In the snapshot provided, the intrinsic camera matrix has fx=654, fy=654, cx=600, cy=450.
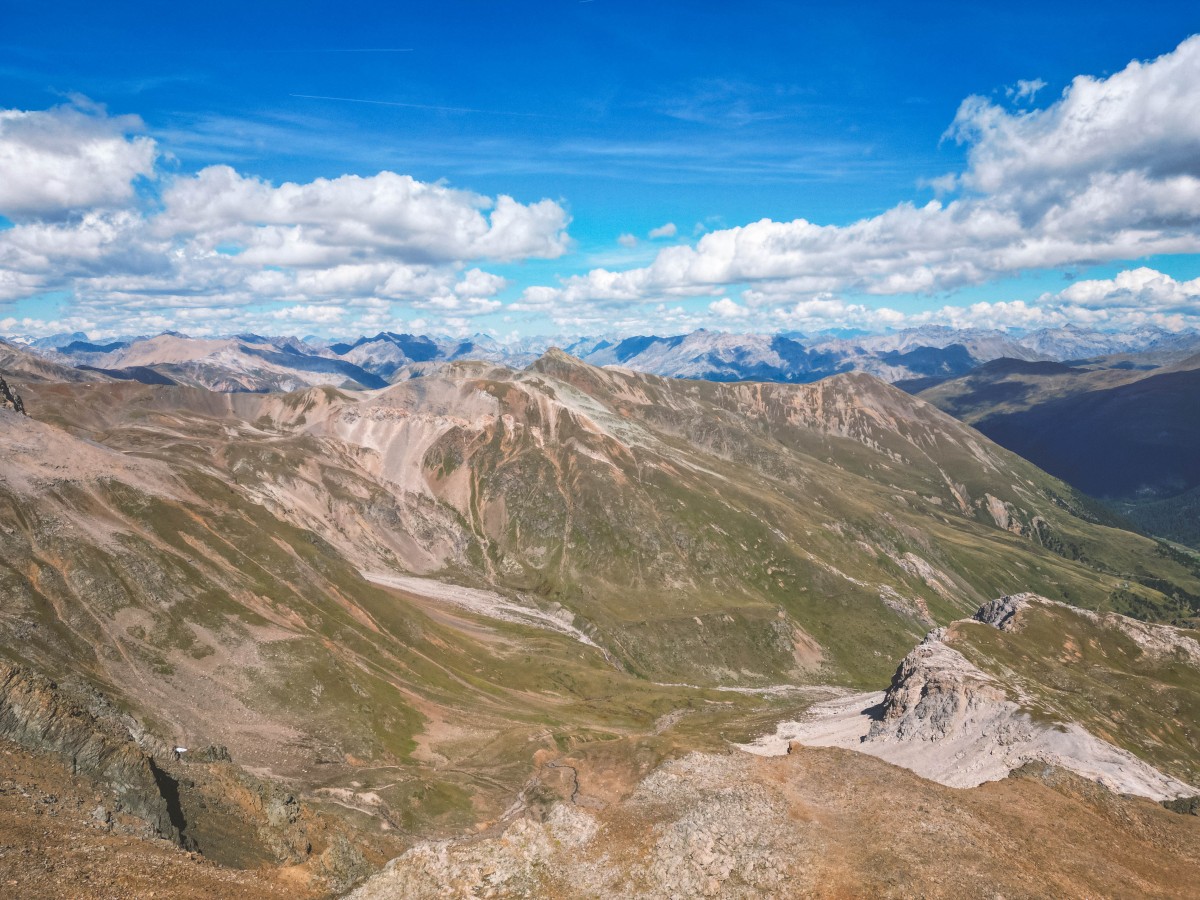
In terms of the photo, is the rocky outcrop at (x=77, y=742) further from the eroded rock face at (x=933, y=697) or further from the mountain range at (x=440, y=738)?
the eroded rock face at (x=933, y=697)

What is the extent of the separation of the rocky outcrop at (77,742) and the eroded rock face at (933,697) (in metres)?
126

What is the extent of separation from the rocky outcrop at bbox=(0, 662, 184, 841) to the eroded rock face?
12569 centimetres

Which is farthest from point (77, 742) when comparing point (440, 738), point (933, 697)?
point (933, 697)

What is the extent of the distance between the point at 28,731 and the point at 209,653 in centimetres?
8172

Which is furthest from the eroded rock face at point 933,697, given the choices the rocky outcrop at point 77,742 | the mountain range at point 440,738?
the rocky outcrop at point 77,742

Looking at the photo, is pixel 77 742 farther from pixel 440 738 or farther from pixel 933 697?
pixel 933 697

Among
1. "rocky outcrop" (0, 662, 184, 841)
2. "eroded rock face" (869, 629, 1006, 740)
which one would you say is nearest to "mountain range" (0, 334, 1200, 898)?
"rocky outcrop" (0, 662, 184, 841)

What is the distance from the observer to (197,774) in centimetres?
7212

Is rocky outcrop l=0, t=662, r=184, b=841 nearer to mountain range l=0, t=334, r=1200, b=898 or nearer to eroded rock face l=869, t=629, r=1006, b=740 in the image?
mountain range l=0, t=334, r=1200, b=898

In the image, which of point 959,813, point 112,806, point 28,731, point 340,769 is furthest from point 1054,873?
point 340,769

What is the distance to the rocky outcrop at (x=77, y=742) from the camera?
57688 mm

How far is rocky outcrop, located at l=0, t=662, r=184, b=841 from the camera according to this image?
189 ft

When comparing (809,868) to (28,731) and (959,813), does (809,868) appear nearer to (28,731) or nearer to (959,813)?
(959,813)

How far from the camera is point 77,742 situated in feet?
197
